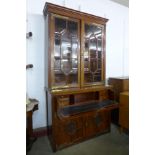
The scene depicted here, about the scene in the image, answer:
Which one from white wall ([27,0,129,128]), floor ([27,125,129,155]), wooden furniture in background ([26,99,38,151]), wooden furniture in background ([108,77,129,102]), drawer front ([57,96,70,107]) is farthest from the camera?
wooden furniture in background ([108,77,129,102])

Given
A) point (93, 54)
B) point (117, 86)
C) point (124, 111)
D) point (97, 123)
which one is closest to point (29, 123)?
point (97, 123)

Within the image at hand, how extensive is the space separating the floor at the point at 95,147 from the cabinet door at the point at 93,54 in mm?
945

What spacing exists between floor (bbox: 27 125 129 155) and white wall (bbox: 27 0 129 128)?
390mm

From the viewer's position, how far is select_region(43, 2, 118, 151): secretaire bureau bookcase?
6.77ft

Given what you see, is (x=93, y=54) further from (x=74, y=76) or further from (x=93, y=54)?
(x=74, y=76)

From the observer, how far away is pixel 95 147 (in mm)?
2176

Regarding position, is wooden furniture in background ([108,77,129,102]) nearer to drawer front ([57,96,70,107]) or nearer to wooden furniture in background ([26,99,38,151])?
drawer front ([57,96,70,107])

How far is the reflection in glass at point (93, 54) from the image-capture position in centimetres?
243

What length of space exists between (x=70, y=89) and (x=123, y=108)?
1071mm

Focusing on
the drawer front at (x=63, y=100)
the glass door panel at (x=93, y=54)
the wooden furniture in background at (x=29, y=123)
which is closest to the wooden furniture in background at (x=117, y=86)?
the glass door panel at (x=93, y=54)

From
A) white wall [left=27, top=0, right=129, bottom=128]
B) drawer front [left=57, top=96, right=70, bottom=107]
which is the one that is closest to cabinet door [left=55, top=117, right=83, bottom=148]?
drawer front [left=57, top=96, right=70, bottom=107]

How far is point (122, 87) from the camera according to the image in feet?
9.04
